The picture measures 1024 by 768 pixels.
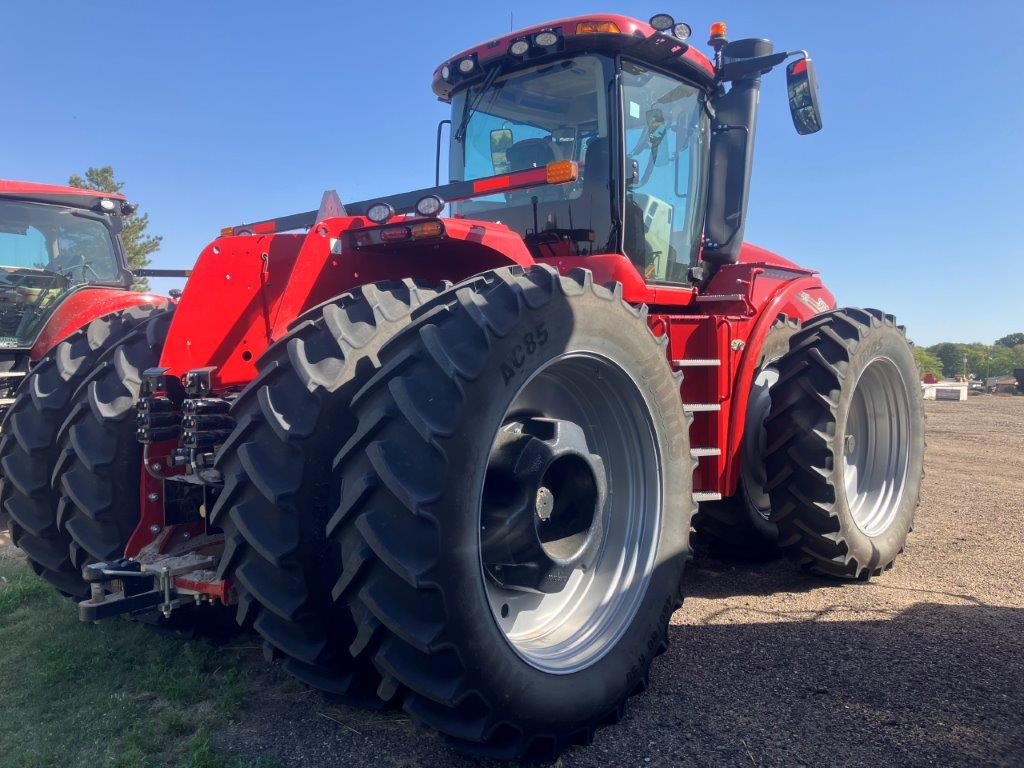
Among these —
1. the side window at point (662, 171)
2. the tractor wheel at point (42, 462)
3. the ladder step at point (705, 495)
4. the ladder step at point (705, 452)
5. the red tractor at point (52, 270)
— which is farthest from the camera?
the red tractor at point (52, 270)

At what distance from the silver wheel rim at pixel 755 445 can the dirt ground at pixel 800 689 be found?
515 millimetres

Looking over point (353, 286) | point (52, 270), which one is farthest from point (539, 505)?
point (52, 270)

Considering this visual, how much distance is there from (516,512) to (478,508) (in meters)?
0.38

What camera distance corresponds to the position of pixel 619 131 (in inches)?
156

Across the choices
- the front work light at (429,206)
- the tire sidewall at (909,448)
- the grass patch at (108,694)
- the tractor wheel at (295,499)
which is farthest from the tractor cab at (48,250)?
the tire sidewall at (909,448)

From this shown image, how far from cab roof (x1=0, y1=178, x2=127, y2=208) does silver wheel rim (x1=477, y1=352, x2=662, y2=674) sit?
22.3ft

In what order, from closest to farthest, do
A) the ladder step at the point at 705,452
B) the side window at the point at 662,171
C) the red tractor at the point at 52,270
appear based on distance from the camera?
the ladder step at the point at 705,452 < the side window at the point at 662,171 < the red tractor at the point at 52,270

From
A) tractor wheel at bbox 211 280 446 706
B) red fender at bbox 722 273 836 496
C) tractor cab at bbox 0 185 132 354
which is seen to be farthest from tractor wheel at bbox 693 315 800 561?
tractor cab at bbox 0 185 132 354

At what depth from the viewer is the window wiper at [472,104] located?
13.8 ft

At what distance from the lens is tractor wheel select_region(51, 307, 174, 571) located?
3.16 metres

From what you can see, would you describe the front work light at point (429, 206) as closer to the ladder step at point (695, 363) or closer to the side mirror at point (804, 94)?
the ladder step at point (695, 363)

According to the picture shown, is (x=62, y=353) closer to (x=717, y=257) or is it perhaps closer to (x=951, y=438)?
(x=717, y=257)

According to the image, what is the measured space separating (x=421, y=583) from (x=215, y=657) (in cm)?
181

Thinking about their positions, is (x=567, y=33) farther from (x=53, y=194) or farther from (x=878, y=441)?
(x=53, y=194)
